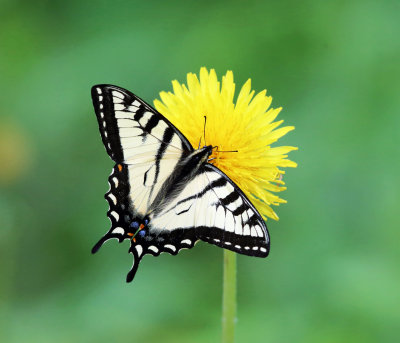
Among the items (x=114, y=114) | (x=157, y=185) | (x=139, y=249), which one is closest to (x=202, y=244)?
(x=157, y=185)

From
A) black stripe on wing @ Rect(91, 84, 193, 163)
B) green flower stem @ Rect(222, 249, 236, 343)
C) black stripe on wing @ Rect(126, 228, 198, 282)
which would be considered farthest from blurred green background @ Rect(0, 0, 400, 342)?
black stripe on wing @ Rect(91, 84, 193, 163)

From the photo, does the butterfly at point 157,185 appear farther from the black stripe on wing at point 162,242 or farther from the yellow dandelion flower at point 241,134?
the yellow dandelion flower at point 241,134

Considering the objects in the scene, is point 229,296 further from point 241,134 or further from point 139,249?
point 241,134

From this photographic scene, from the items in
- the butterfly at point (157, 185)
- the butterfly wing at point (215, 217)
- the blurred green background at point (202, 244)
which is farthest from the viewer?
the blurred green background at point (202, 244)

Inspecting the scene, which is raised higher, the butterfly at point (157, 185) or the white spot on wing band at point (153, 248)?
the butterfly at point (157, 185)

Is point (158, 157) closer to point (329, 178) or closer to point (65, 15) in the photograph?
point (329, 178)

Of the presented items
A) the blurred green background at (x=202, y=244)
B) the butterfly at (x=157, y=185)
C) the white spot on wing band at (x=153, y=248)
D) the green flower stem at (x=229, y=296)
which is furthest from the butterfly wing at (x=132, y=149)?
the blurred green background at (x=202, y=244)
